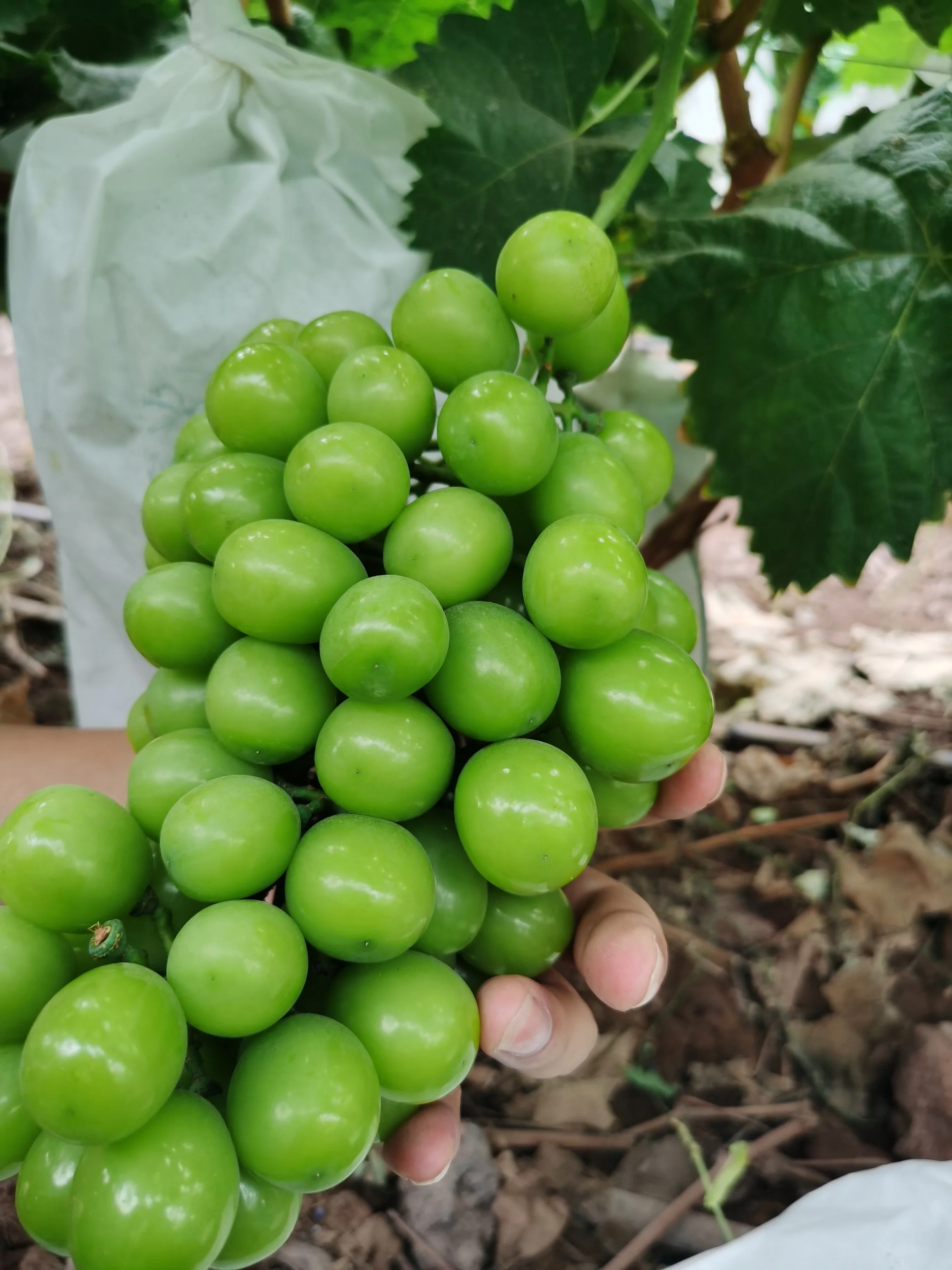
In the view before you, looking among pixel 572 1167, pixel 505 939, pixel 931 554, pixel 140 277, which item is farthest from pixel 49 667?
pixel 931 554

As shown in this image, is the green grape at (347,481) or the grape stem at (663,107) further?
the grape stem at (663,107)

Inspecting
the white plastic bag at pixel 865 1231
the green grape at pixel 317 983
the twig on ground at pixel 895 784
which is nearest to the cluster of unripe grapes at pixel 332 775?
the green grape at pixel 317 983

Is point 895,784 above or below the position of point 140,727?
below

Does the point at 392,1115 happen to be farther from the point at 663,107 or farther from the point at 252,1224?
the point at 663,107

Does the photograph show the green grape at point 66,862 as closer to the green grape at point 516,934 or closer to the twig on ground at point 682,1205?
the green grape at point 516,934

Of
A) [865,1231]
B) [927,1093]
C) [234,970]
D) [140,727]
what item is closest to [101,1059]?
[234,970]

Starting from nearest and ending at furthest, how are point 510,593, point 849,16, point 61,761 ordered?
point 510,593, point 849,16, point 61,761
